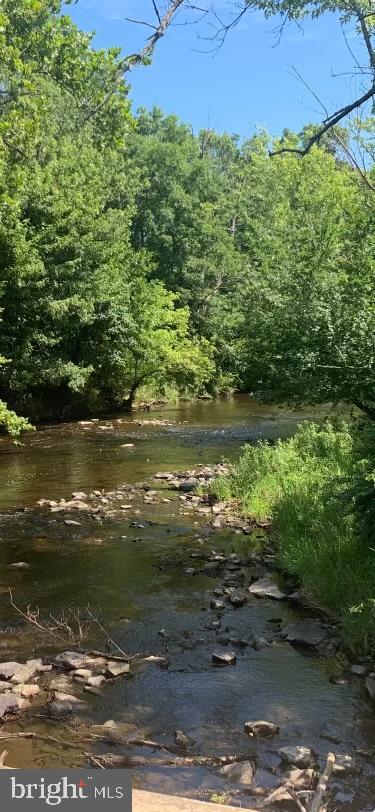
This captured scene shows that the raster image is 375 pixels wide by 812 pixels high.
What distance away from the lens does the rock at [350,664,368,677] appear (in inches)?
223

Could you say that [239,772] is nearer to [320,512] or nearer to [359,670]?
[359,670]

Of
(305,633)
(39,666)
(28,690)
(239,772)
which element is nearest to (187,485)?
(305,633)

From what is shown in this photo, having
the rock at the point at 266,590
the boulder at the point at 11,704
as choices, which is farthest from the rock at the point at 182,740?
the rock at the point at 266,590

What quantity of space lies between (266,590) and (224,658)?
75.6 inches

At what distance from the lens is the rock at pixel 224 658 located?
5.99m

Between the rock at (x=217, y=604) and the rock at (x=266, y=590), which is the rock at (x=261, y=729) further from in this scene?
the rock at (x=266, y=590)

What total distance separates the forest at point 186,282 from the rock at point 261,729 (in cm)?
145

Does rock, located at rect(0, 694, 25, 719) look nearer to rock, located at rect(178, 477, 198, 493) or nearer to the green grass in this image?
the green grass

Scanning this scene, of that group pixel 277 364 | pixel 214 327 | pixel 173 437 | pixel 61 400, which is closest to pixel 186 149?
pixel 214 327

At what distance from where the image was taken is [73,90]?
954 centimetres

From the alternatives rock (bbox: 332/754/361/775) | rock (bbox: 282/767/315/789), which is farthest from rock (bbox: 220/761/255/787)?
rock (bbox: 332/754/361/775)

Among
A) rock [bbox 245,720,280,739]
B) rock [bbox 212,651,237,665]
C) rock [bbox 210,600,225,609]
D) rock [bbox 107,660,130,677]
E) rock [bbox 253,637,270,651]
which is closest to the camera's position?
rock [bbox 245,720,280,739]

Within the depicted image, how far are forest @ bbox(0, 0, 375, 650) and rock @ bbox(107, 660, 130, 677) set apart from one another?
225 cm

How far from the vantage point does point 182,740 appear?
4691 millimetres
